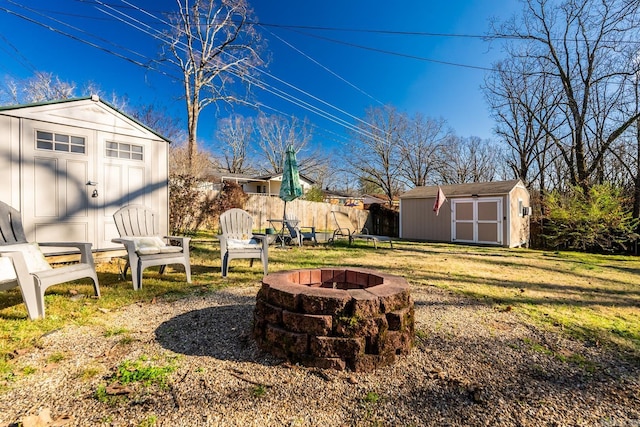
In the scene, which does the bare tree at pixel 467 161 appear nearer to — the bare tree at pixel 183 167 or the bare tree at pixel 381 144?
the bare tree at pixel 381 144

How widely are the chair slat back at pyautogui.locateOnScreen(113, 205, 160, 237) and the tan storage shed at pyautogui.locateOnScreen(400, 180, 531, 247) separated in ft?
35.4

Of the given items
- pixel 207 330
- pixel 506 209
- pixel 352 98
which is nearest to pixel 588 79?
pixel 506 209

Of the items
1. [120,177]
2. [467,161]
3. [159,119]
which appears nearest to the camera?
[120,177]

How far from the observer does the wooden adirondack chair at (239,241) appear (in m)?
4.11

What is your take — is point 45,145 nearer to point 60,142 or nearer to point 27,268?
point 60,142

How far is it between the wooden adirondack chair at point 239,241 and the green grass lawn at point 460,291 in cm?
34

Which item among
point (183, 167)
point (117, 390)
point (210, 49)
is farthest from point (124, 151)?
point (210, 49)

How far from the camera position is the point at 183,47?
13.4 m

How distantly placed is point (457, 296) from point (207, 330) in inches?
113

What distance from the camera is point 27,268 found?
97.0 inches

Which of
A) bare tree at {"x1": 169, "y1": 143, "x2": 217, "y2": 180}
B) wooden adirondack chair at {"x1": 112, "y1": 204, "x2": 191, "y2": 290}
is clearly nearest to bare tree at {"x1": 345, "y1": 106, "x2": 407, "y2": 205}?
bare tree at {"x1": 169, "y1": 143, "x2": 217, "y2": 180}

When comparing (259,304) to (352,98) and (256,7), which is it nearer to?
(256,7)

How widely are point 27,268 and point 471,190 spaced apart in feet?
41.2

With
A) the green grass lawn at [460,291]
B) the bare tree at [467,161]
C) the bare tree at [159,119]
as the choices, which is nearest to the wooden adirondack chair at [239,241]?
the green grass lawn at [460,291]
